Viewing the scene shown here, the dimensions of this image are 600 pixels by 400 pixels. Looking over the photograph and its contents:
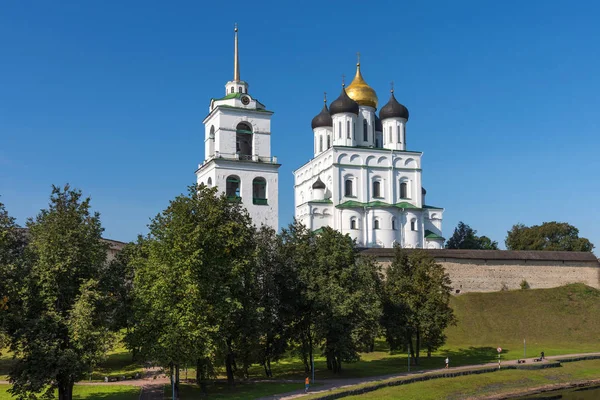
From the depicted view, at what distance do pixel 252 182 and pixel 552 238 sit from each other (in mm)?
43291

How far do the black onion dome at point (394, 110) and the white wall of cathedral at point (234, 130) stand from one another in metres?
22.4

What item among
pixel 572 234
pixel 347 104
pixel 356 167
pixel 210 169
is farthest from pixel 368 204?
pixel 572 234

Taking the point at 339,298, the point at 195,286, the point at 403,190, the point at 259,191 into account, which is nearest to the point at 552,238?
the point at 403,190

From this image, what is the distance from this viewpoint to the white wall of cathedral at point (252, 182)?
1944 inches

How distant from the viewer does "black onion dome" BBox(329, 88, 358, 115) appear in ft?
222

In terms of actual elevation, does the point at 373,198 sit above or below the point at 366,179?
below

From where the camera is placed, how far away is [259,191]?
169 ft

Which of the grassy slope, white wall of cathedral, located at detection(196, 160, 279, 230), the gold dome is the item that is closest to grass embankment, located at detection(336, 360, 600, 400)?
the grassy slope

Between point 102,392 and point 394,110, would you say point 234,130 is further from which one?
point 102,392

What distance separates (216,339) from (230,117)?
2578 cm

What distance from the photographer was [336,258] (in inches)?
1344

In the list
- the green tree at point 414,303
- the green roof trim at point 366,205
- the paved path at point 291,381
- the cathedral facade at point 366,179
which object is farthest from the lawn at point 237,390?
the green roof trim at point 366,205

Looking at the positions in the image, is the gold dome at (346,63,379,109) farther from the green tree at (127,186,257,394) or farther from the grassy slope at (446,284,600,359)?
the green tree at (127,186,257,394)

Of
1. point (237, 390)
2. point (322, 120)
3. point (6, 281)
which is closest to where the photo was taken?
point (6, 281)
